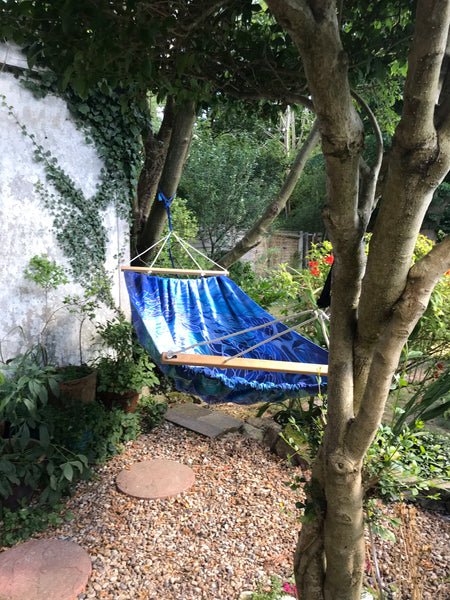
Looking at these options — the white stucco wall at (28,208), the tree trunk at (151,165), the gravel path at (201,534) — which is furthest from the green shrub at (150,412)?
the tree trunk at (151,165)

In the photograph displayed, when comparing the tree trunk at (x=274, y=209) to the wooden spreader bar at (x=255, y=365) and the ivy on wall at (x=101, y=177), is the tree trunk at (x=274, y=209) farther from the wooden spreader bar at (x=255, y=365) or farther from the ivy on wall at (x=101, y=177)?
the wooden spreader bar at (x=255, y=365)

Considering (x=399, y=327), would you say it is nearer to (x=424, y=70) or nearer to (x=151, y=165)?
(x=424, y=70)

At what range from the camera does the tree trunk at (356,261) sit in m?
0.86

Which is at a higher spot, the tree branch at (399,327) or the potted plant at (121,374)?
the tree branch at (399,327)

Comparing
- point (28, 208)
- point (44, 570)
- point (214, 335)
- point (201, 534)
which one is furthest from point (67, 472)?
point (28, 208)

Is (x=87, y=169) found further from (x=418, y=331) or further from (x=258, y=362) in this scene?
(x=418, y=331)

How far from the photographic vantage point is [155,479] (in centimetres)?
232

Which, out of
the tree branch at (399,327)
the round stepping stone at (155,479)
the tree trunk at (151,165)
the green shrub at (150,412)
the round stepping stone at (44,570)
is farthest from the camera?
the tree trunk at (151,165)

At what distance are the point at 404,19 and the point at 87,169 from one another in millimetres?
2117

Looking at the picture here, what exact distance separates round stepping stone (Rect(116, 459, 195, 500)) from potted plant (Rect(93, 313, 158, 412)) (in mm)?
485

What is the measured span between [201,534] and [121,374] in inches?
45.5

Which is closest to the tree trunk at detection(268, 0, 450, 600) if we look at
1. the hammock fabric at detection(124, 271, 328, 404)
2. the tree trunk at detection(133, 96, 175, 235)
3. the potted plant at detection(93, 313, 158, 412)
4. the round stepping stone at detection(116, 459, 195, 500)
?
the hammock fabric at detection(124, 271, 328, 404)

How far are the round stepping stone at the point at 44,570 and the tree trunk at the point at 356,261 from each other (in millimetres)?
919

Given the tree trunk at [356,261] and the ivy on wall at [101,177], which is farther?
the ivy on wall at [101,177]
